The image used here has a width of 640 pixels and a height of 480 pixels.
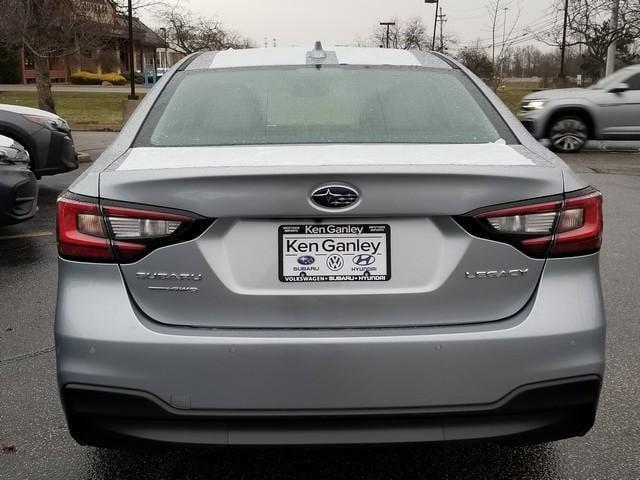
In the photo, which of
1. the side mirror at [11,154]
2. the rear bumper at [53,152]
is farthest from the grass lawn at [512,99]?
the side mirror at [11,154]

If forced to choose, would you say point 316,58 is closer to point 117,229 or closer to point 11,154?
point 117,229

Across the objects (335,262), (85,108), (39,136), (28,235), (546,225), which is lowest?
(28,235)

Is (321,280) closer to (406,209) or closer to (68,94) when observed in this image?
(406,209)

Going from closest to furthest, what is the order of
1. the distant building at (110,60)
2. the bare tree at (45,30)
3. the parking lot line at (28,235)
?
the parking lot line at (28,235)
the bare tree at (45,30)
the distant building at (110,60)

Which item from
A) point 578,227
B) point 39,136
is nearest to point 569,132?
point 39,136

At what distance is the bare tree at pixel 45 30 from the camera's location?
1402 cm

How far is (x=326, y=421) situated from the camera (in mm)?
2254

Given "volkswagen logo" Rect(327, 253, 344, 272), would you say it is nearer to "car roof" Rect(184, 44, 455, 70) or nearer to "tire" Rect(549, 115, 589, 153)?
"car roof" Rect(184, 44, 455, 70)

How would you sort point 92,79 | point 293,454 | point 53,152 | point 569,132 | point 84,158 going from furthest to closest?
point 92,79, point 569,132, point 84,158, point 53,152, point 293,454

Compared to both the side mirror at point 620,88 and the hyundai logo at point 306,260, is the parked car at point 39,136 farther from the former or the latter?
the side mirror at point 620,88

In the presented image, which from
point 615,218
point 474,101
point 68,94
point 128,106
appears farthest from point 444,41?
point 474,101

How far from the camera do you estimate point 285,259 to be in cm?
223

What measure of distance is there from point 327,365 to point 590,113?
1338 cm

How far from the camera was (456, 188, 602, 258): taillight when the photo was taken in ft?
7.34
